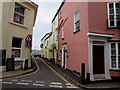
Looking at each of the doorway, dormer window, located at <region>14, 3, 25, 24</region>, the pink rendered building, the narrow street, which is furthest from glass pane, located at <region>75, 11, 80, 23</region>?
dormer window, located at <region>14, 3, 25, 24</region>

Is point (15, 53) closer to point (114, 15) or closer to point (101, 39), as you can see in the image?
point (101, 39)

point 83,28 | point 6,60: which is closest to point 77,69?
point 83,28

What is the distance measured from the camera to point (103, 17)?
8305mm

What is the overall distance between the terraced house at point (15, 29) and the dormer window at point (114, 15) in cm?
772

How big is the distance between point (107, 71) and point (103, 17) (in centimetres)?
394

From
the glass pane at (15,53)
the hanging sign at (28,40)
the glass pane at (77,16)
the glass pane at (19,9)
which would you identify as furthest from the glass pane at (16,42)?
the glass pane at (77,16)

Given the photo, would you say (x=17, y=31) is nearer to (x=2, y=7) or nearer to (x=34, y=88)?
(x=2, y=7)

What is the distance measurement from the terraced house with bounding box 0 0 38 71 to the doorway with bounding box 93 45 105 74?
6.65 meters

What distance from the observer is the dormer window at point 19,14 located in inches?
425

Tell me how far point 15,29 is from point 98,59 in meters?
7.70

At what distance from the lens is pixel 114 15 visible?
330 inches

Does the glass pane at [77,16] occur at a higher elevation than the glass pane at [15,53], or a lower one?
higher

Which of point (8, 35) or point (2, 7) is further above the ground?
point (2, 7)

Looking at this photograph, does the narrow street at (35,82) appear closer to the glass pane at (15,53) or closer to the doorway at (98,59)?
the doorway at (98,59)
